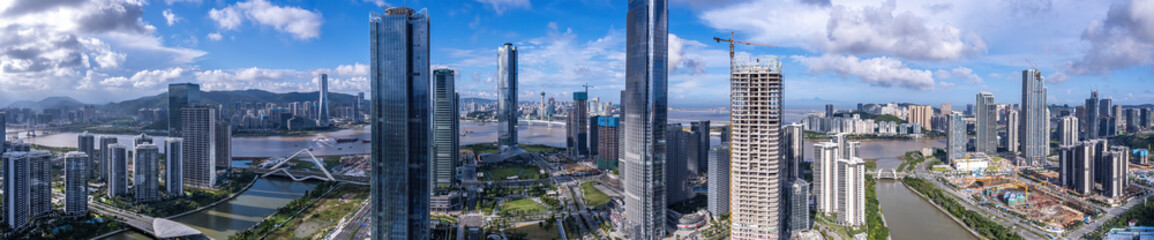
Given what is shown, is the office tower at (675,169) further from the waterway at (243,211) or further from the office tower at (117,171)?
the office tower at (117,171)

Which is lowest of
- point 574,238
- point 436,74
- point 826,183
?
point 574,238

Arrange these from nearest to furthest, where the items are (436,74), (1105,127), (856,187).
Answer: (856,187), (436,74), (1105,127)

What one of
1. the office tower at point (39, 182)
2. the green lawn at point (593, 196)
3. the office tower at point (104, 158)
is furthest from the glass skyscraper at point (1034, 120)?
the office tower at point (104, 158)

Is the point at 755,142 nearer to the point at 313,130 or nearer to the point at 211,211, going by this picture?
the point at 211,211

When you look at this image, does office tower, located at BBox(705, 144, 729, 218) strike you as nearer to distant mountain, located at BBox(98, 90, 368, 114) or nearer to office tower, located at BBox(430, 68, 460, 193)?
office tower, located at BBox(430, 68, 460, 193)

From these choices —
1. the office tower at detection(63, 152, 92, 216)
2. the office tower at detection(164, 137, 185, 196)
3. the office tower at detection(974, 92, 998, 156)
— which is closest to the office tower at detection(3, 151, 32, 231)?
the office tower at detection(63, 152, 92, 216)

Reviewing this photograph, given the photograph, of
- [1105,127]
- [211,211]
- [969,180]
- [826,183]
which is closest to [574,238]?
[826,183]

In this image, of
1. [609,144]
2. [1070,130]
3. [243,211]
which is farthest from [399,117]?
→ [1070,130]

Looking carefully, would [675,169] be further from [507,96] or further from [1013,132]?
[1013,132]
